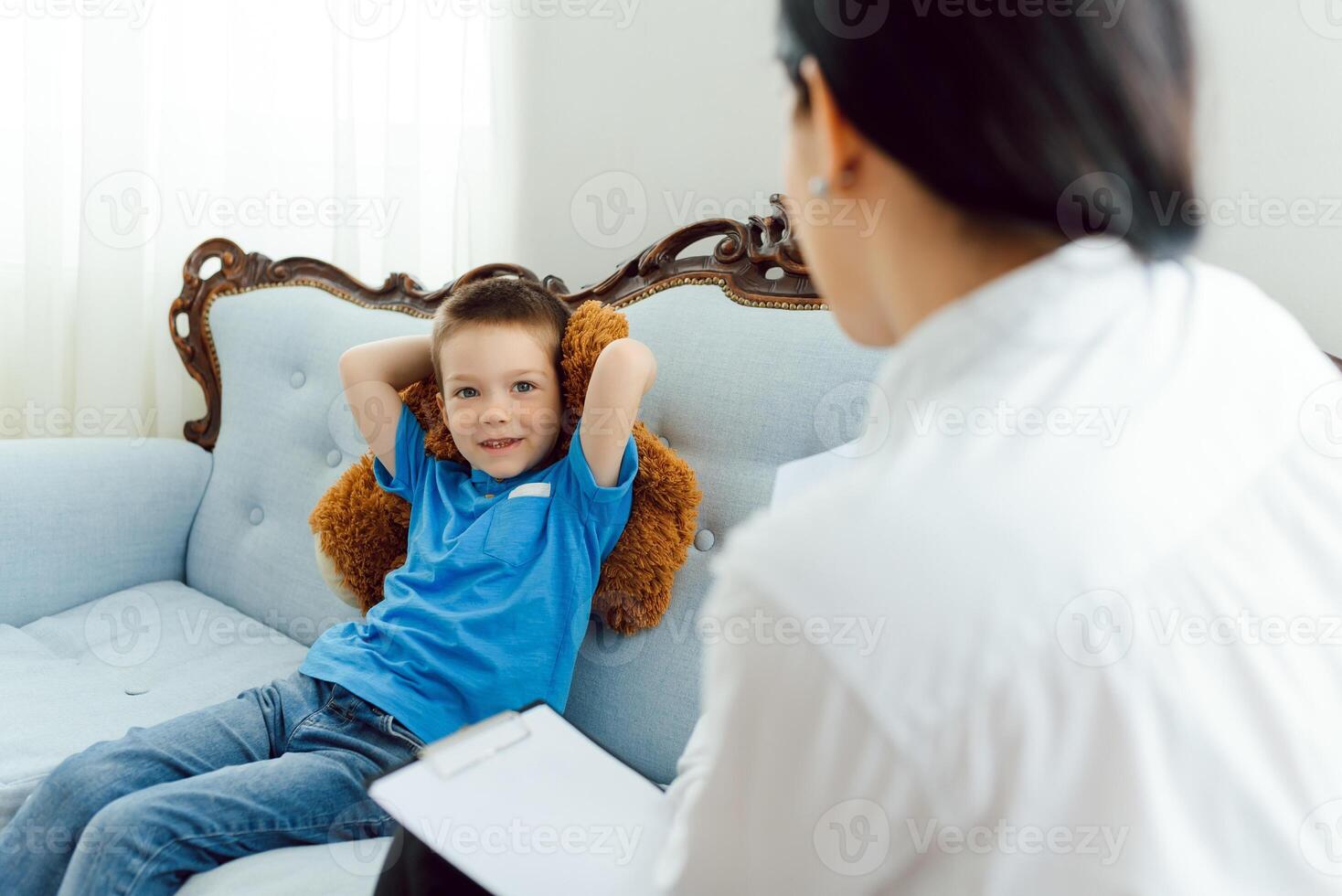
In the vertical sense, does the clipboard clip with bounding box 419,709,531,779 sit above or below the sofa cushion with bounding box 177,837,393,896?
above

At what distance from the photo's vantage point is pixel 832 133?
46 centimetres

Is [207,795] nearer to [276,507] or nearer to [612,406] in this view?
[612,406]

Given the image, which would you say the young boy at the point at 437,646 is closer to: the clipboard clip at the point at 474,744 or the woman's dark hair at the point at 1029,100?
the clipboard clip at the point at 474,744

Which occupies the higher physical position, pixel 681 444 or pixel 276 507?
pixel 681 444

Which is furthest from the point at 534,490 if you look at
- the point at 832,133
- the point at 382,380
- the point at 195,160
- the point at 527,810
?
the point at 195,160

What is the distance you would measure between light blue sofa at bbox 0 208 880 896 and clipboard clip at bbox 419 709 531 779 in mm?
353

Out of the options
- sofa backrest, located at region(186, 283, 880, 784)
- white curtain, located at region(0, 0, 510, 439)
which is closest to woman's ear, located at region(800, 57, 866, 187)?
sofa backrest, located at region(186, 283, 880, 784)

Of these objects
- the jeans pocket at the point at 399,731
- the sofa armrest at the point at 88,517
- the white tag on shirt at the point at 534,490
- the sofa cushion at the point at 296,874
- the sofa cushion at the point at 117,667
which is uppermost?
the white tag on shirt at the point at 534,490

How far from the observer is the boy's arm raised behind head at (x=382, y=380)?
1360 millimetres

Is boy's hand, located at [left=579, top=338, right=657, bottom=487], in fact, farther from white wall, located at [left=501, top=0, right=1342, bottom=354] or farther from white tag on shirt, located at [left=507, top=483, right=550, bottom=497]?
white wall, located at [left=501, top=0, right=1342, bottom=354]

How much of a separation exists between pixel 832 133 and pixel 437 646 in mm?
899

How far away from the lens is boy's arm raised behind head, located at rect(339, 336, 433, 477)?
1360 mm

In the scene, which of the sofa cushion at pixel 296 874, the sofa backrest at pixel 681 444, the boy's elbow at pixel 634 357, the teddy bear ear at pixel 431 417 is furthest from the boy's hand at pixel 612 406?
the sofa cushion at pixel 296 874

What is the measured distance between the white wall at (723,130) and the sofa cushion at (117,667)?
887mm
